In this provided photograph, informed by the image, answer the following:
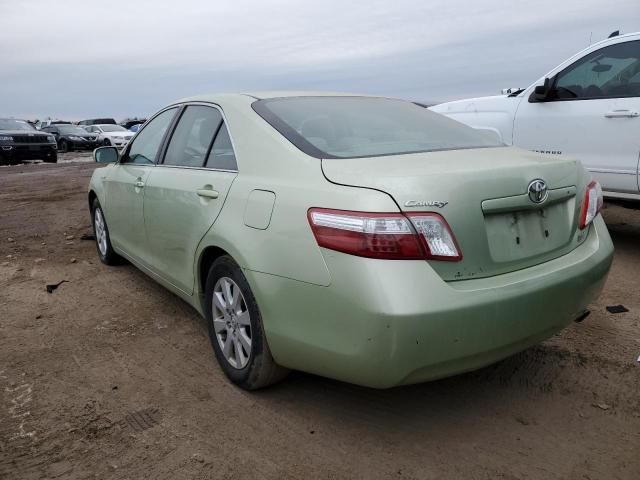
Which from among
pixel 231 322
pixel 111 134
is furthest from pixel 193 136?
pixel 111 134

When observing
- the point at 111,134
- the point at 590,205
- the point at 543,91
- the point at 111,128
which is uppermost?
the point at 543,91

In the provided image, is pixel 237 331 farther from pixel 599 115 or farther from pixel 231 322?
pixel 599 115

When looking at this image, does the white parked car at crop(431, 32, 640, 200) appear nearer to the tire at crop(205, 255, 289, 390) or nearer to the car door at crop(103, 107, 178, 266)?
the car door at crop(103, 107, 178, 266)

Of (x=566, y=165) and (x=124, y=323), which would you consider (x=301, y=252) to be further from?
(x=124, y=323)

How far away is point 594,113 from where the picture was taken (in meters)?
5.28

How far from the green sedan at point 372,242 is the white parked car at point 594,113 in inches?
99.1

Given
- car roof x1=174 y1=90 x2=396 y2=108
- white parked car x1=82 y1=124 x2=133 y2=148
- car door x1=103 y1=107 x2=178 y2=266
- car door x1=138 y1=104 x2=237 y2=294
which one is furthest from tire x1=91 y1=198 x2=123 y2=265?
white parked car x1=82 y1=124 x2=133 y2=148

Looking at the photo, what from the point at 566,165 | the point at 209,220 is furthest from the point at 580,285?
the point at 209,220

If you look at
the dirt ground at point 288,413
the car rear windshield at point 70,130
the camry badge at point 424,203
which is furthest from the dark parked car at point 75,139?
the camry badge at point 424,203

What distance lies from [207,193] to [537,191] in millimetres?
1680

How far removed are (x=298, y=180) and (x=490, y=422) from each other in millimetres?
1453

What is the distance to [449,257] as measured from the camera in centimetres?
221

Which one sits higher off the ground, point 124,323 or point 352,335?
point 352,335

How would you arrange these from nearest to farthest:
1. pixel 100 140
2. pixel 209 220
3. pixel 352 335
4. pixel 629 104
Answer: pixel 352 335
pixel 209 220
pixel 629 104
pixel 100 140
